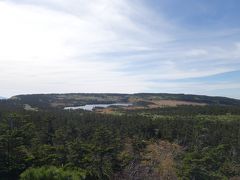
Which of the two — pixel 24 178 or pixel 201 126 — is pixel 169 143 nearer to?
pixel 201 126

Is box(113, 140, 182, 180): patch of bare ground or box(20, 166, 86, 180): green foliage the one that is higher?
box(20, 166, 86, 180): green foliage

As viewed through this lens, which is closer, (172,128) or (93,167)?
(93,167)

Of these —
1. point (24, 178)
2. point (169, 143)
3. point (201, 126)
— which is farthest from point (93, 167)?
point (201, 126)

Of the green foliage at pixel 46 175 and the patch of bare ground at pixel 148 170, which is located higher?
the green foliage at pixel 46 175

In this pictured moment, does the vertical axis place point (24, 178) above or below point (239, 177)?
above

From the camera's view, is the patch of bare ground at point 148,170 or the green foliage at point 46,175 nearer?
the green foliage at point 46,175

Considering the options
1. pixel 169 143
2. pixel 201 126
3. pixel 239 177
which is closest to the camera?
pixel 239 177

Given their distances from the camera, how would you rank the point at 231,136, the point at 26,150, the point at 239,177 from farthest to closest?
the point at 231,136 → the point at 239,177 → the point at 26,150

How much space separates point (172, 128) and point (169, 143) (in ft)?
20.8

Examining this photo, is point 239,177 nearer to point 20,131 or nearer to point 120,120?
point 20,131

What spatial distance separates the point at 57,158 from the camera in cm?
4141

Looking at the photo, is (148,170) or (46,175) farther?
(148,170)

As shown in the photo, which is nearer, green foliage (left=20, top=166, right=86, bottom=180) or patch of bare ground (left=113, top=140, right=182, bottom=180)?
green foliage (left=20, top=166, right=86, bottom=180)

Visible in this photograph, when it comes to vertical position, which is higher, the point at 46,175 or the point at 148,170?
the point at 46,175
